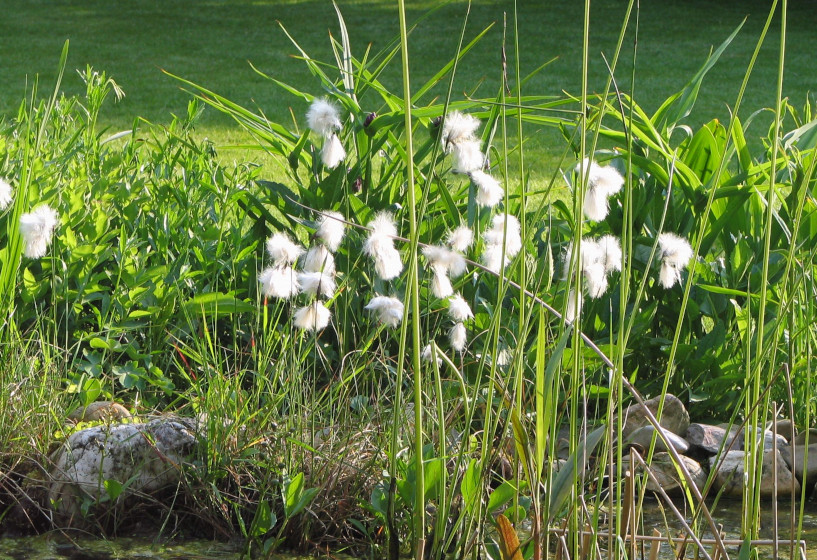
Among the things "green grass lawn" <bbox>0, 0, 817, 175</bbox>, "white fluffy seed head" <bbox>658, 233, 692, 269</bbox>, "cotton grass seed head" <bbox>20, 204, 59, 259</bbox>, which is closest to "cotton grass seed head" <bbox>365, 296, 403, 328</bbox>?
"white fluffy seed head" <bbox>658, 233, 692, 269</bbox>

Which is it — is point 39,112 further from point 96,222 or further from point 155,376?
point 155,376

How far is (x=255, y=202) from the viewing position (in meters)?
2.83

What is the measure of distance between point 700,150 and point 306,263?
1509 mm

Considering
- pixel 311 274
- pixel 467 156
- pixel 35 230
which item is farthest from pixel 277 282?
pixel 35 230

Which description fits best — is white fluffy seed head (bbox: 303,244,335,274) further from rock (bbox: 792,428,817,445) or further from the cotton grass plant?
rock (bbox: 792,428,817,445)

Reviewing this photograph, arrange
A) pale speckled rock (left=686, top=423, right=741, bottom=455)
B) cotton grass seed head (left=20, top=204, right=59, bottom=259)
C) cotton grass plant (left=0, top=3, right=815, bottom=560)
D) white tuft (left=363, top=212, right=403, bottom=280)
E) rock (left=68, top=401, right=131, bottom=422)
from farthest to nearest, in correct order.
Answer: pale speckled rock (left=686, top=423, right=741, bottom=455) < rock (left=68, top=401, right=131, bottom=422) < cotton grass seed head (left=20, top=204, right=59, bottom=259) < cotton grass plant (left=0, top=3, right=815, bottom=560) < white tuft (left=363, top=212, right=403, bottom=280)

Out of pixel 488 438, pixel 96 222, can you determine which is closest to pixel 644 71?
pixel 96 222

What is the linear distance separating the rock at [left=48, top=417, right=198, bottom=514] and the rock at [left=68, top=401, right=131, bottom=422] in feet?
0.38

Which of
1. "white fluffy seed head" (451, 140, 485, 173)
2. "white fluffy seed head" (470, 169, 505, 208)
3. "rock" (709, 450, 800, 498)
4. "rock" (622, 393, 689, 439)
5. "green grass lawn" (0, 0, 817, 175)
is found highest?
"green grass lawn" (0, 0, 817, 175)

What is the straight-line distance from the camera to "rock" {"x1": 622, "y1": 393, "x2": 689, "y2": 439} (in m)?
2.54

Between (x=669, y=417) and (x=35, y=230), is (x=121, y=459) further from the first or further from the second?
(x=669, y=417)

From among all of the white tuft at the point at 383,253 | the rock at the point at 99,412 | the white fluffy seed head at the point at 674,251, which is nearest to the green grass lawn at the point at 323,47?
the rock at the point at 99,412

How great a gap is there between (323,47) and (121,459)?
11.1 metres

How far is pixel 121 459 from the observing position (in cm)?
217
